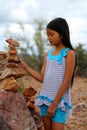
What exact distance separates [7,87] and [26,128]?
47 centimetres

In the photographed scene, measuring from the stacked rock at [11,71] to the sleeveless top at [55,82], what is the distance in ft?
1.30

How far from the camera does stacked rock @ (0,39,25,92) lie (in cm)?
438

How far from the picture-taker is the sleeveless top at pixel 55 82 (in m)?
4.10

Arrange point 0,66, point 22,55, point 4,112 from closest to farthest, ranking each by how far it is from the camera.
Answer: point 4,112, point 0,66, point 22,55

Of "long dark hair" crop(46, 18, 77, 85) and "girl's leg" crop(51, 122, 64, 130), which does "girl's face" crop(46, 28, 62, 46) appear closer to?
"long dark hair" crop(46, 18, 77, 85)

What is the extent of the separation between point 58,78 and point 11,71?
2.07 feet

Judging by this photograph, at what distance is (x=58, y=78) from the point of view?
4.11m

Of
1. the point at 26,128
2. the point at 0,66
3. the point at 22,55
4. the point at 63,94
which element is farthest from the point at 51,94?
the point at 22,55

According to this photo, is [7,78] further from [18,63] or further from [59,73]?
[59,73]

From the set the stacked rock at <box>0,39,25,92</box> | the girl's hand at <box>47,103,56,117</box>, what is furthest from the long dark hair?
the girl's hand at <box>47,103,56,117</box>

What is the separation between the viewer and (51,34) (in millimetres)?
4176

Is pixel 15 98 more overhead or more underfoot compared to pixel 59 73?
more underfoot

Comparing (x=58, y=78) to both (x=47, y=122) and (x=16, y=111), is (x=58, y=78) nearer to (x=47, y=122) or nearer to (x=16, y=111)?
(x=47, y=122)

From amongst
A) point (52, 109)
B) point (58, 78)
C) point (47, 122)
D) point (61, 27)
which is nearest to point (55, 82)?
point (58, 78)
